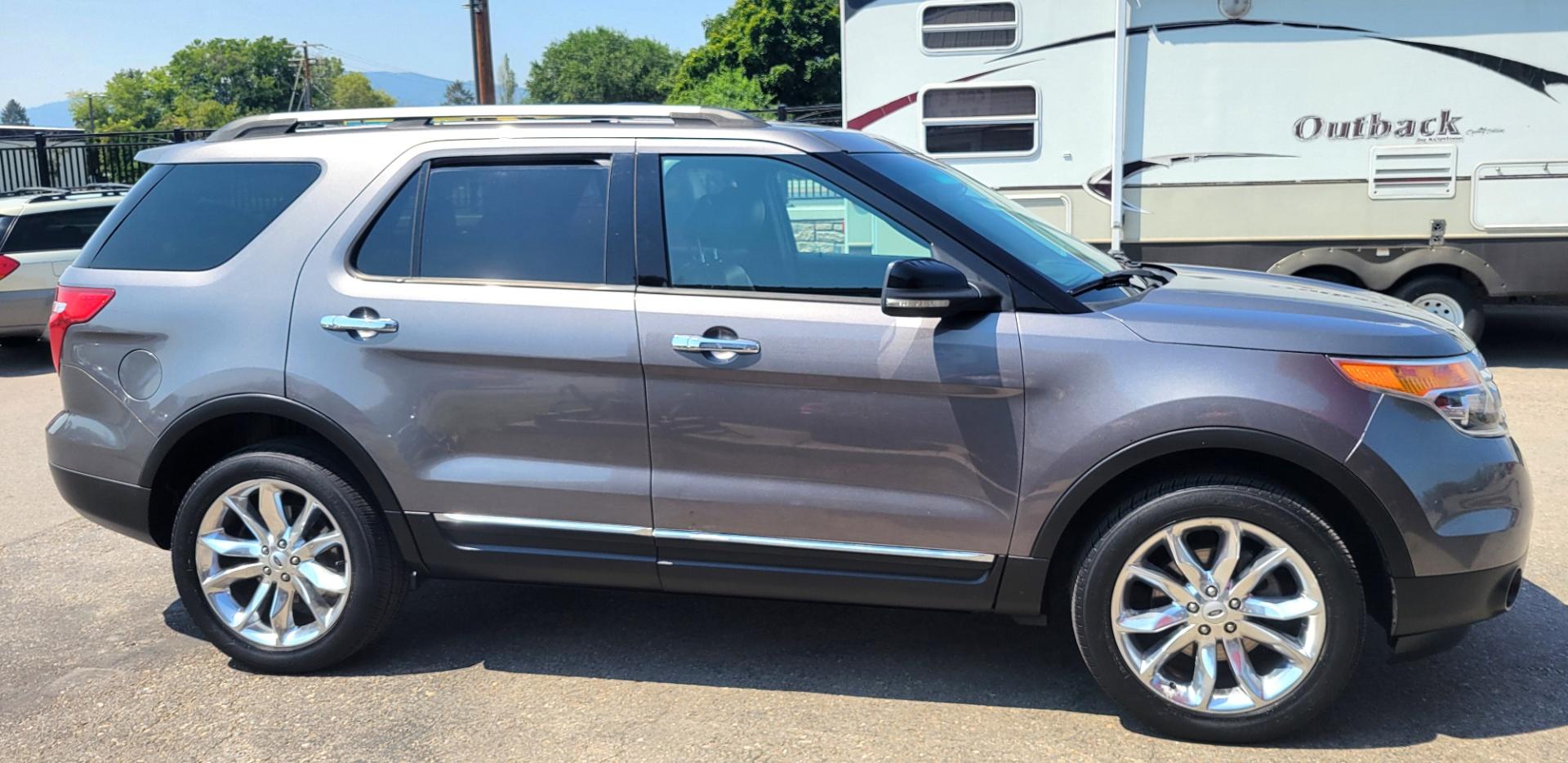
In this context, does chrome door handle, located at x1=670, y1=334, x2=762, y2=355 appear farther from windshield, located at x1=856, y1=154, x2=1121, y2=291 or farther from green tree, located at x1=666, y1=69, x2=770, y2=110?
green tree, located at x1=666, y1=69, x2=770, y2=110

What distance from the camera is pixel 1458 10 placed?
29.1 ft

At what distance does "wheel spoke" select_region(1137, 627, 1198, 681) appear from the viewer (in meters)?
3.51

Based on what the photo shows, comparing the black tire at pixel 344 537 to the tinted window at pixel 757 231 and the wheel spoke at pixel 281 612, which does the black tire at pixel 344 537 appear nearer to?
the wheel spoke at pixel 281 612

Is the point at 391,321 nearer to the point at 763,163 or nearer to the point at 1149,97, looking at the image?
the point at 763,163

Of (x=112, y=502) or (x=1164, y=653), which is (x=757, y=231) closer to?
(x=1164, y=653)

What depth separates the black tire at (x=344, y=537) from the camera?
159 inches

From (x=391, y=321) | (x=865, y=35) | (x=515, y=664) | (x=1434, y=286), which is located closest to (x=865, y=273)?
(x=391, y=321)

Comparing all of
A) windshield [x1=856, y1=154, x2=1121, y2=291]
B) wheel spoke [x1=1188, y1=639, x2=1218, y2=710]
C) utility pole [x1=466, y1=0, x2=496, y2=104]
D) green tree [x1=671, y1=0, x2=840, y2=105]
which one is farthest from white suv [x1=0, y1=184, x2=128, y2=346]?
green tree [x1=671, y1=0, x2=840, y2=105]

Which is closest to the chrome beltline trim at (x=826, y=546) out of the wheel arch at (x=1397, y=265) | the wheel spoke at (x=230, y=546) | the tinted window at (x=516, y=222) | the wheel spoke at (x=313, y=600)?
the tinted window at (x=516, y=222)

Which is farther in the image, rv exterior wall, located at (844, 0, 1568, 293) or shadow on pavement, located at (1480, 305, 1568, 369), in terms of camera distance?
shadow on pavement, located at (1480, 305, 1568, 369)

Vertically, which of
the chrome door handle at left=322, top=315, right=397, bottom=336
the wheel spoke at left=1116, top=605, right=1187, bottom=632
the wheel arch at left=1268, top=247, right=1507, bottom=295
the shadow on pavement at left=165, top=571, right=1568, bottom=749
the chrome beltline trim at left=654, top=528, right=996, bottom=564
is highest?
the chrome door handle at left=322, top=315, right=397, bottom=336

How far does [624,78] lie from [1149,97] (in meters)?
113

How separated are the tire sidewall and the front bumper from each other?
168 millimetres

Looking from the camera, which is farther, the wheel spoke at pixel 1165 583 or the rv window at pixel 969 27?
the rv window at pixel 969 27
